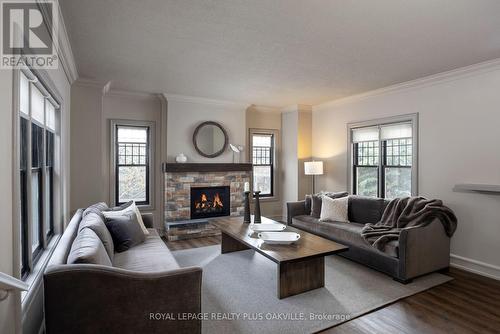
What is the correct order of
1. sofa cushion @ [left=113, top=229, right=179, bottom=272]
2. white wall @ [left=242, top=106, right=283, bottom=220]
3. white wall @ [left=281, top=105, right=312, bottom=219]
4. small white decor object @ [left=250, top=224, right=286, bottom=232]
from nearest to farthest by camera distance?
sofa cushion @ [left=113, top=229, right=179, bottom=272]
small white decor object @ [left=250, top=224, right=286, bottom=232]
white wall @ [left=281, top=105, right=312, bottom=219]
white wall @ [left=242, top=106, right=283, bottom=220]

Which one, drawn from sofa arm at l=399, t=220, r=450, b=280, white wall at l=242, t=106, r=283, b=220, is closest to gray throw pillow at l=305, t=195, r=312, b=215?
white wall at l=242, t=106, r=283, b=220

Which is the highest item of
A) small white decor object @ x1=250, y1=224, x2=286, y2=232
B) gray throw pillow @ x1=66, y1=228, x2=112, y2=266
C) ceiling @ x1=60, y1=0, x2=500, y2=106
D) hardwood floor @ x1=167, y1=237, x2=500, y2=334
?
ceiling @ x1=60, y1=0, x2=500, y2=106

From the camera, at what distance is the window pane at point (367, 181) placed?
493 centimetres

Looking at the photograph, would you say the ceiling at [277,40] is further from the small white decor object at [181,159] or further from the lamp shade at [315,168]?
the lamp shade at [315,168]

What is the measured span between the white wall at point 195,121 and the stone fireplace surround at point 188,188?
0.79 feet

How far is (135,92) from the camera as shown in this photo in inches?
196

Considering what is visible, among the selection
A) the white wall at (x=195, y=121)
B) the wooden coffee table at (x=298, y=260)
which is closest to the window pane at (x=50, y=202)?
the wooden coffee table at (x=298, y=260)

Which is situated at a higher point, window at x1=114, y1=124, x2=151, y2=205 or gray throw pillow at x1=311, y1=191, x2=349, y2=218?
window at x1=114, y1=124, x2=151, y2=205

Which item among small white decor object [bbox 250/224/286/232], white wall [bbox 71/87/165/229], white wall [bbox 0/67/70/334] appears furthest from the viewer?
white wall [bbox 71/87/165/229]

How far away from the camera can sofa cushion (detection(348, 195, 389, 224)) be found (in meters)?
4.11

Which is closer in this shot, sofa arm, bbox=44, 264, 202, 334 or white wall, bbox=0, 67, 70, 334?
white wall, bbox=0, 67, 70, 334

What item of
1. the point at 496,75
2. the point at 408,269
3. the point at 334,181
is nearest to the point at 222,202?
the point at 334,181

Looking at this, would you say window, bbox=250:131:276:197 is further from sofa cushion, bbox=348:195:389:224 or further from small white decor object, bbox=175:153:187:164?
sofa cushion, bbox=348:195:389:224

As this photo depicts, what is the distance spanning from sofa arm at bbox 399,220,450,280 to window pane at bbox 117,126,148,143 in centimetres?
451
